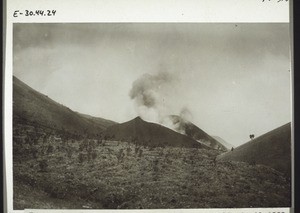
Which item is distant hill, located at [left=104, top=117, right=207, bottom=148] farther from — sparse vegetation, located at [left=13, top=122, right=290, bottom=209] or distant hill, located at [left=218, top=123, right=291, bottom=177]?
distant hill, located at [left=218, top=123, right=291, bottom=177]

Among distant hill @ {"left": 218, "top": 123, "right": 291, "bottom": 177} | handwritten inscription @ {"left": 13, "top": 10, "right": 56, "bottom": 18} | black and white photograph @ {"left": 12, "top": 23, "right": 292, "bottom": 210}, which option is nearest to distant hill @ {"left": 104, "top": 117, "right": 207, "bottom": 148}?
black and white photograph @ {"left": 12, "top": 23, "right": 292, "bottom": 210}

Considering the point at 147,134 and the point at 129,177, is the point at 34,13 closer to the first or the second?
the point at 147,134

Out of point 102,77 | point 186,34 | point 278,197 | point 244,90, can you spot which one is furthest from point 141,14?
point 278,197

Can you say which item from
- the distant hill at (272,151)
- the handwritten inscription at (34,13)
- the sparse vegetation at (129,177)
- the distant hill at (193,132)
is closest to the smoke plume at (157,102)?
the distant hill at (193,132)

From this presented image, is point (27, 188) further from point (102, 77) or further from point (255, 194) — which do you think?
point (255, 194)

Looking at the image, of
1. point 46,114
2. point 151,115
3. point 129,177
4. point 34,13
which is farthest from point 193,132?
point 34,13
